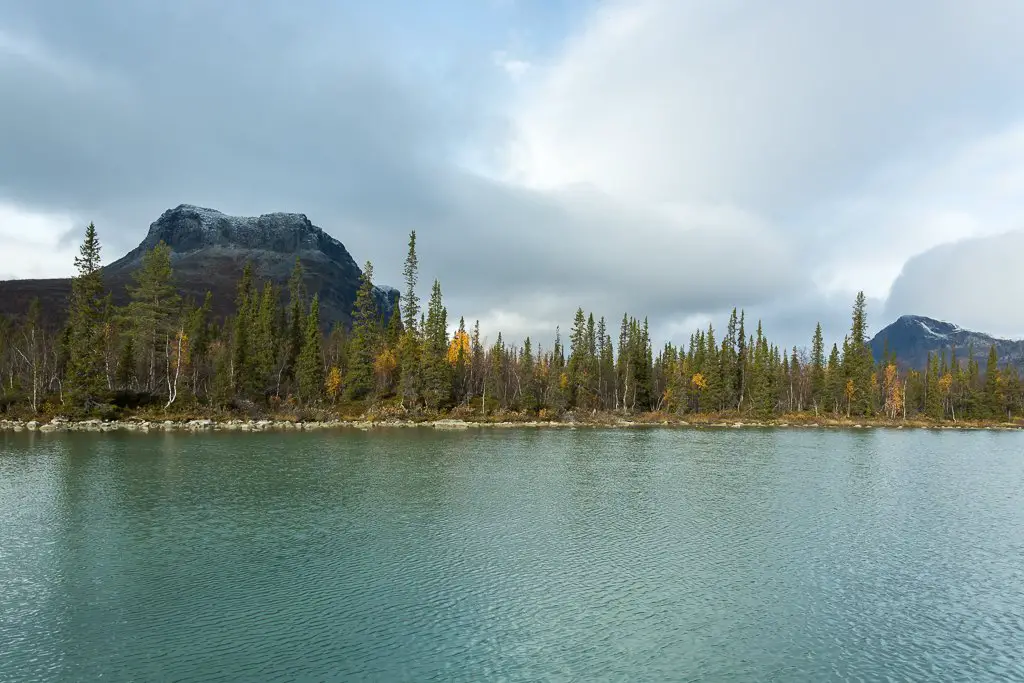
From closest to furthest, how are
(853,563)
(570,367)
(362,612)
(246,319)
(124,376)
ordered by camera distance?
(362,612)
(853,563)
(124,376)
(246,319)
(570,367)

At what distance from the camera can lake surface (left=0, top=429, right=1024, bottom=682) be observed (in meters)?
15.9

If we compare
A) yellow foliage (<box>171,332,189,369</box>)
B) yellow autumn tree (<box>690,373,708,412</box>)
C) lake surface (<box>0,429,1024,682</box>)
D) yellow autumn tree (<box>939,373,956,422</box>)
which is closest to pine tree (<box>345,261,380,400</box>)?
yellow foliage (<box>171,332,189,369</box>)

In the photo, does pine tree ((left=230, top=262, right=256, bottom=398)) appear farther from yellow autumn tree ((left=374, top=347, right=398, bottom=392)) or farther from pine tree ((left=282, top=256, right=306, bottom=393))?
yellow autumn tree ((left=374, top=347, right=398, bottom=392))

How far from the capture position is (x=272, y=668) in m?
15.0

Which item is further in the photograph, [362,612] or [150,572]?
[150,572]

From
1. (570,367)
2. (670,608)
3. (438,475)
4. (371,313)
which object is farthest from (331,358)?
(670,608)

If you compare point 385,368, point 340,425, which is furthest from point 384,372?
point 340,425

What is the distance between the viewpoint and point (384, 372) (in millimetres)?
109625

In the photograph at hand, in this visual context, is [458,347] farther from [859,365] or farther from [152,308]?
[859,365]

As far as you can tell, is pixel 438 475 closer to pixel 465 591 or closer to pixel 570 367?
pixel 465 591

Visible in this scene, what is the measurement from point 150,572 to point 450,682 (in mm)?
14054

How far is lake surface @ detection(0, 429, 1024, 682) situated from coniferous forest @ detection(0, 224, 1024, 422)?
148 ft

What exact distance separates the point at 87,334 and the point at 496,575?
Answer: 84543 millimetres

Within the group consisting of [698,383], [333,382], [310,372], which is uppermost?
[310,372]
